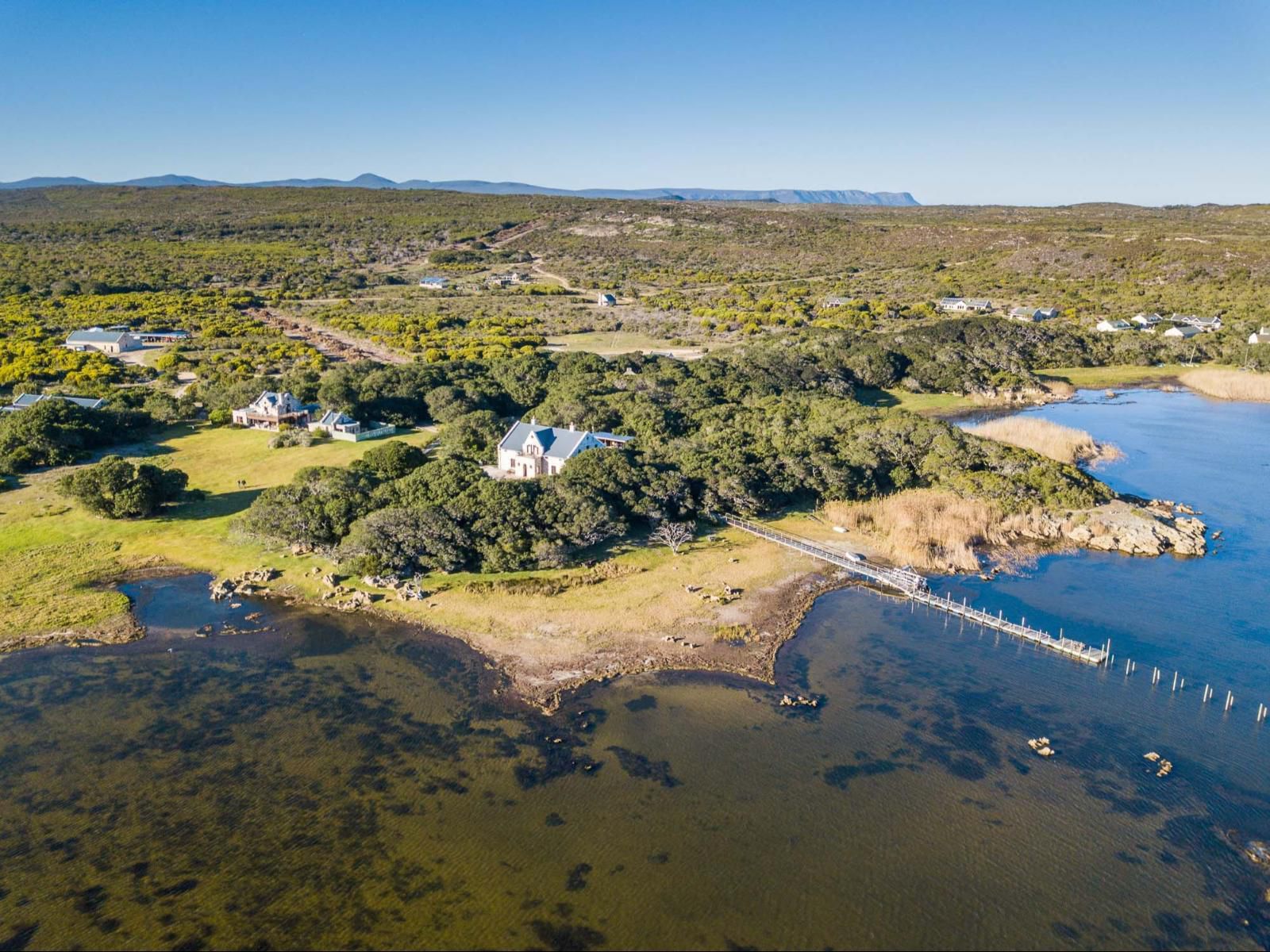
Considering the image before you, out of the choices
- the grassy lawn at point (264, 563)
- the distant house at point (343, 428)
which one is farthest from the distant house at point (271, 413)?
the grassy lawn at point (264, 563)

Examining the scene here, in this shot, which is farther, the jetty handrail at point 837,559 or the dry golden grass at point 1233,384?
the dry golden grass at point 1233,384

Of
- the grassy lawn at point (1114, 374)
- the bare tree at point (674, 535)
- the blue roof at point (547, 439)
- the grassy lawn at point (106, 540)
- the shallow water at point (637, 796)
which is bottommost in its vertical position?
the shallow water at point (637, 796)

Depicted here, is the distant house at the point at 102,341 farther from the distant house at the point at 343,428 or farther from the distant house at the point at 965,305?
the distant house at the point at 965,305

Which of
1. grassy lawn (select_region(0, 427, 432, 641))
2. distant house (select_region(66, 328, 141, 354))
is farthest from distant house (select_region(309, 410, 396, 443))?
distant house (select_region(66, 328, 141, 354))

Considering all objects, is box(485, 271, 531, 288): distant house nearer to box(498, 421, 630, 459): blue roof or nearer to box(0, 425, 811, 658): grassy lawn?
box(498, 421, 630, 459): blue roof

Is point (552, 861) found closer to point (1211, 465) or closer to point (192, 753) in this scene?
point (192, 753)
